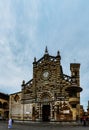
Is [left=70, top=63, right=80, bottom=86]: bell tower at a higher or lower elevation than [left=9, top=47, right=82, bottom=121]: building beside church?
higher

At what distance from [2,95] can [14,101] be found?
13.3 metres

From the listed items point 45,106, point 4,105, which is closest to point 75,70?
point 45,106

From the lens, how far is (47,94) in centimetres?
5028

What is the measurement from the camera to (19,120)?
5147 cm

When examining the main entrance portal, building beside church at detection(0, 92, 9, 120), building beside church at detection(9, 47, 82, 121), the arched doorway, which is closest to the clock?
building beside church at detection(9, 47, 82, 121)

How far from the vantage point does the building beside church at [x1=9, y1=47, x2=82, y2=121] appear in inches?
1870

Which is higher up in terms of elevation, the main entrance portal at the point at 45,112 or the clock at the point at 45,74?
the clock at the point at 45,74

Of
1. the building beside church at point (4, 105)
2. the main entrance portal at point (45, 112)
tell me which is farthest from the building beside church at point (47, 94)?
the building beside church at point (4, 105)

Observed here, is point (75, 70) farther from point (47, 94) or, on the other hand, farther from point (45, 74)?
point (47, 94)

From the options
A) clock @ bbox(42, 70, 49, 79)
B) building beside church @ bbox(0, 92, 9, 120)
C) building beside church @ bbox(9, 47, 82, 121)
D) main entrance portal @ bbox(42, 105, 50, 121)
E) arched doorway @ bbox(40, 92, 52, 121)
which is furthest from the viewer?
building beside church @ bbox(0, 92, 9, 120)

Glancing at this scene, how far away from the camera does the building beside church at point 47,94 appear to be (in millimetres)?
47500

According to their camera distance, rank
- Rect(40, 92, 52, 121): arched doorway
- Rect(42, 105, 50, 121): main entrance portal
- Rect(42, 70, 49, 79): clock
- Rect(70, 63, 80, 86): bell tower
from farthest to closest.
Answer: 1. Rect(42, 70, 49, 79): clock
2. Rect(42, 105, 50, 121): main entrance portal
3. Rect(40, 92, 52, 121): arched doorway
4. Rect(70, 63, 80, 86): bell tower

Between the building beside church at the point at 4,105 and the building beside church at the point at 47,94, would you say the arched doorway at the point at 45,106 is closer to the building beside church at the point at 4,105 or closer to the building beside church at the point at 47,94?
the building beside church at the point at 47,94

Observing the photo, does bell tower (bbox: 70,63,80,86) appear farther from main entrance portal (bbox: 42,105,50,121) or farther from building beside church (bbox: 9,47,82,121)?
main entrance portal (bbox: 42,105,50,121)
